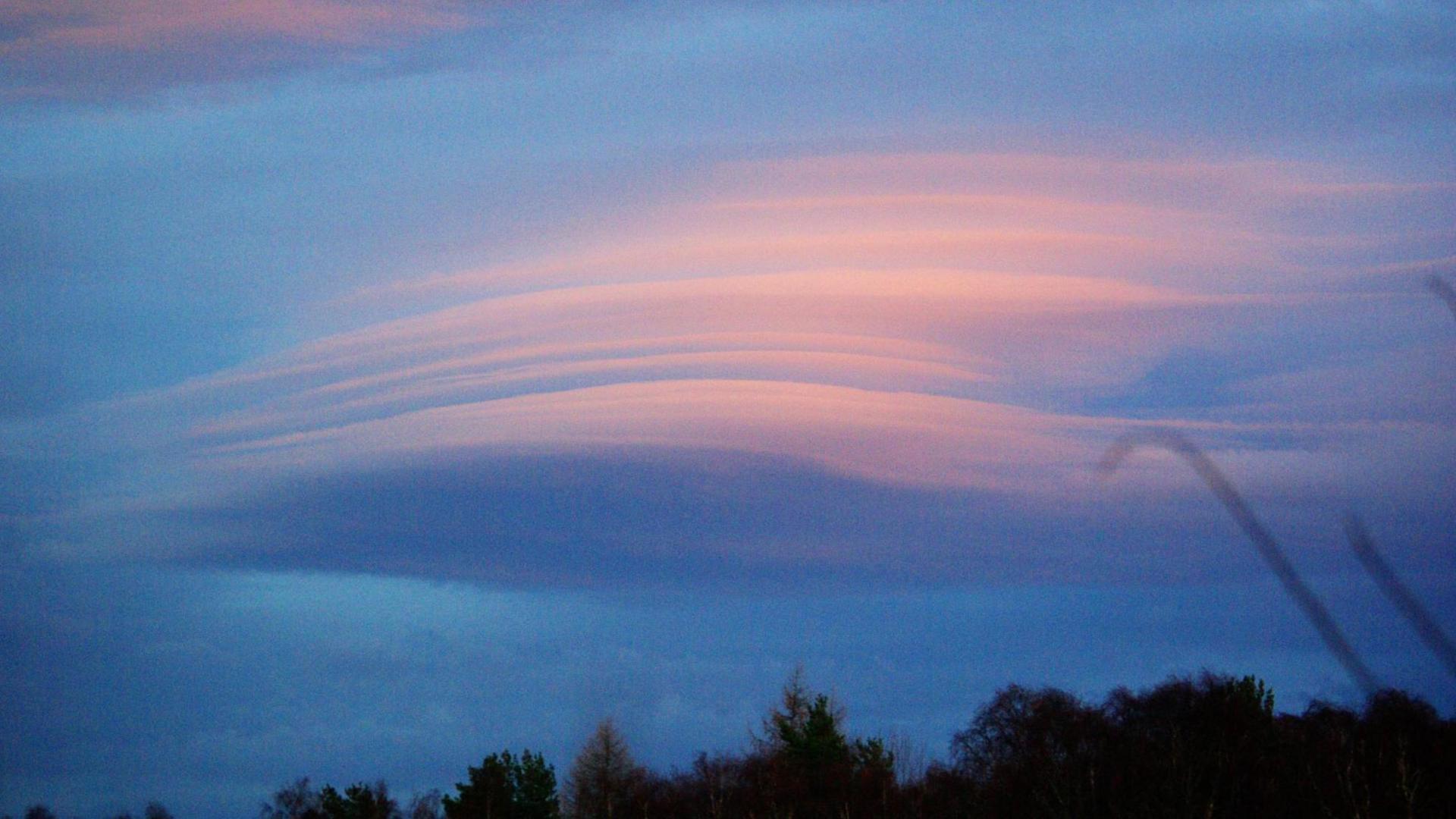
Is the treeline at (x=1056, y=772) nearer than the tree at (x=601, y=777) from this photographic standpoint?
Yes

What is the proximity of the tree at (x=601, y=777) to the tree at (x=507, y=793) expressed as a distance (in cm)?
327

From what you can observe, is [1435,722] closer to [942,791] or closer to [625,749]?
[942,791]

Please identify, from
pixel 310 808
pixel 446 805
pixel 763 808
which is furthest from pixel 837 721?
pixel 310 808

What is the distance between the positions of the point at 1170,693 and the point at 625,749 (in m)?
32.9

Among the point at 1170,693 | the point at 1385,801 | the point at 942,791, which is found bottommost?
the point at 1385,801

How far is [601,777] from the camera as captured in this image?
93.1m

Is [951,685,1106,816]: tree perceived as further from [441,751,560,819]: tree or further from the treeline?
[441,751,560,819]: tree

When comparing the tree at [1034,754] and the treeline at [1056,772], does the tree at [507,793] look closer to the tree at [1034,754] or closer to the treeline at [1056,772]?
the treeline at [1056,772]

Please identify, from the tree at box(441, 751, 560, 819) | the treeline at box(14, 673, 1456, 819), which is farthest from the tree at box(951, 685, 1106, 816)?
the tree at box(441, 751, 560, 819)

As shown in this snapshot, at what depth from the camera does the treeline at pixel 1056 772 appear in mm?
54031

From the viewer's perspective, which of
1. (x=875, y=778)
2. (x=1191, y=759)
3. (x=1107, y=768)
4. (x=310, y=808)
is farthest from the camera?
(x=310, y=808)

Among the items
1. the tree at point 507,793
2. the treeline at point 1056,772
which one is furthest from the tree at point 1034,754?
the tree at point 507,793

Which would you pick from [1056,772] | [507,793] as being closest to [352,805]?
[507,793]

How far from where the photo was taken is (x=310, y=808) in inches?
4126
